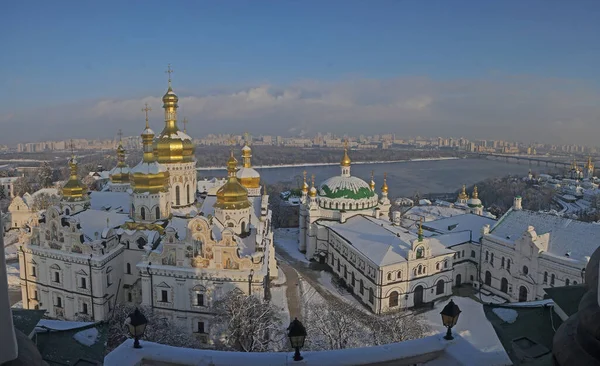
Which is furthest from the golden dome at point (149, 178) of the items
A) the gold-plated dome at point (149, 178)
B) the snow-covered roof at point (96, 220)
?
the snow-covered roof at point (96, 220)

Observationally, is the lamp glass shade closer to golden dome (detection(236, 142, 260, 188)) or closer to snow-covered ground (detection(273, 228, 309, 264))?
snow-covered ground (detection(273, 228, 309, 264))

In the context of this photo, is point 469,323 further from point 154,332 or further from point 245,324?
point 154,332

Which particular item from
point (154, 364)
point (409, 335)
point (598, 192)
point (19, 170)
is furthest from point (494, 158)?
point (154, 364)

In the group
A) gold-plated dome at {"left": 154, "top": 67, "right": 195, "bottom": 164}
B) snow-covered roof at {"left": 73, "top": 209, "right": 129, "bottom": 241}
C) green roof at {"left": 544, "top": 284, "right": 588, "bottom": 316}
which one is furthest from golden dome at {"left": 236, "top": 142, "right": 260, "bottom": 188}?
green roof at {"left": 544, "top": 284, "right": 588, "bottom": 316}

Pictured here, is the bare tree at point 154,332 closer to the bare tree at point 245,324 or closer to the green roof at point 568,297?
the bare tree at point 245,324

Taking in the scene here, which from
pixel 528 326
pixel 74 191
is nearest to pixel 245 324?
pixel 528 326

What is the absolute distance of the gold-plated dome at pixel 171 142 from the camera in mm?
19688

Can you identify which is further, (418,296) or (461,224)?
(461,224)

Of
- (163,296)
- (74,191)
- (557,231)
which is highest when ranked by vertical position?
(74,191)

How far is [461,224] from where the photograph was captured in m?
22.8

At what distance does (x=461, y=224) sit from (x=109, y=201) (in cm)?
1833

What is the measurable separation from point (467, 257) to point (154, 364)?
1891 centimetres

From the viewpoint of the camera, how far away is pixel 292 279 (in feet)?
68.0

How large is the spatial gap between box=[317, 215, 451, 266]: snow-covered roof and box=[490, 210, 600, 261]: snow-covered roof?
299 centimetres
